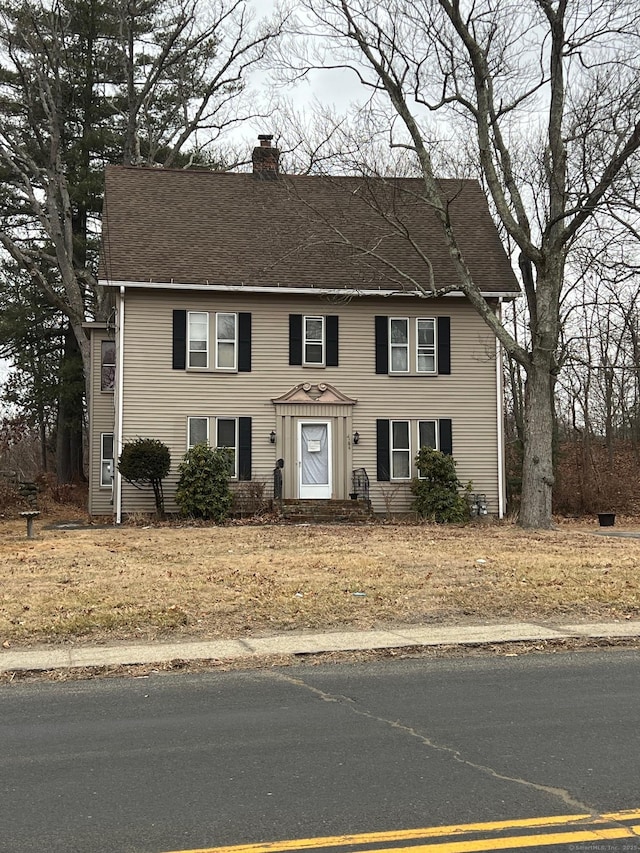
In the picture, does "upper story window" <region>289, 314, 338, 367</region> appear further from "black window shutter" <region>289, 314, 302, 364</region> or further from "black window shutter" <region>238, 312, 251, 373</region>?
"black window shutter" <region>238, 312, 251, 373</region>

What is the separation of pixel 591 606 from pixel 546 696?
412 centimetres

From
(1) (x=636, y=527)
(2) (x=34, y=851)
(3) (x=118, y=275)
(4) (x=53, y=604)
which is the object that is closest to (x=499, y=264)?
(1) (x=636, y=527)

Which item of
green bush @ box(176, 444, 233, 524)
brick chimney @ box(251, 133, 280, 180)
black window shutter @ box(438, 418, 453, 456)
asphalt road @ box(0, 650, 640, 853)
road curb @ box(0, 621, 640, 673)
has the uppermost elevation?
brick chimney @ box(251, 133, 280, 180)

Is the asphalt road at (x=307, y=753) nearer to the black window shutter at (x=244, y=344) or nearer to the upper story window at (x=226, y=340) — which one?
the black window shutter at (x=244, y=344)

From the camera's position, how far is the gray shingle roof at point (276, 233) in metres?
25.0

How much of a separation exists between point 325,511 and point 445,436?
428 cm

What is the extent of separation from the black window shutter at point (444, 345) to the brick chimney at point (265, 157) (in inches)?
295

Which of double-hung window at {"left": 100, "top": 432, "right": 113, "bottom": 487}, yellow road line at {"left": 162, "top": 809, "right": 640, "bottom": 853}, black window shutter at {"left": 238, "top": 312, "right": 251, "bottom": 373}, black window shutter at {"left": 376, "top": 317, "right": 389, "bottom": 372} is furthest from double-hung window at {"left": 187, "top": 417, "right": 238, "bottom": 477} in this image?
yellow road line at {"left": 162, "top": 809, "right": 640, "bottom": 853}

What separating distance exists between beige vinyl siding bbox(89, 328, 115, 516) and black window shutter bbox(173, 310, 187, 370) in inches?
151

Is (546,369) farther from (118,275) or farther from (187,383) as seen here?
(118,275)

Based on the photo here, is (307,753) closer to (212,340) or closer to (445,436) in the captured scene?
(212,340)

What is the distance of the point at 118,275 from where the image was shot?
79.4 feet

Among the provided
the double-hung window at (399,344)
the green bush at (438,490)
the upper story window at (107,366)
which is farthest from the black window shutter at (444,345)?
the upper story window at (107,366)

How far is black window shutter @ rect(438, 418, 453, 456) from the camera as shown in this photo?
25.5 meters
